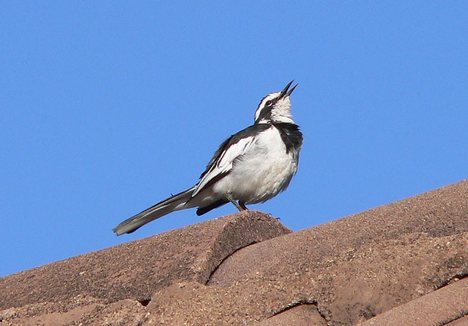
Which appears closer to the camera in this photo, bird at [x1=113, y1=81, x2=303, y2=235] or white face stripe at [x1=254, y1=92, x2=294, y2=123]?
bird at [x1=113, y1=81, x2=303, y2=235]

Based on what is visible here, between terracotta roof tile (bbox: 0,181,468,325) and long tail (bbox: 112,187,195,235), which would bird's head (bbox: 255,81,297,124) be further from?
terracotta roof tile (bbox: 0,181,468,325)

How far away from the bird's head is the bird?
0.42 meters

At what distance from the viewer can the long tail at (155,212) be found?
8.22 meters

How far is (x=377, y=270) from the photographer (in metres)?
3.71

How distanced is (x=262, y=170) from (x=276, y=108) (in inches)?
40.0

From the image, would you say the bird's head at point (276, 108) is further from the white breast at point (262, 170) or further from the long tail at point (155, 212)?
the long tail at point (155, 212)

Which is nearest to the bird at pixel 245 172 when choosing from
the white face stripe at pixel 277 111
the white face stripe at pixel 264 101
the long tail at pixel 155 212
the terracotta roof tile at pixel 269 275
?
the long tail at pixel 155 212

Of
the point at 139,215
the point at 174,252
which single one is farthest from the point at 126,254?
the point at 139,215

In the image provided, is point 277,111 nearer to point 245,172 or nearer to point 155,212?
point 245,172

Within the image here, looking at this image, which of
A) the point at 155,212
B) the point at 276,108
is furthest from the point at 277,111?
the point at 155,212

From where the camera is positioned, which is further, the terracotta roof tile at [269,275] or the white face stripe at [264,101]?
the white face stripe at [264,101]

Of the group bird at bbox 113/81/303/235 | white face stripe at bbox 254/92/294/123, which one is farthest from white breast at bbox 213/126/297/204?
white face stripe at bbox 254/92/294/123

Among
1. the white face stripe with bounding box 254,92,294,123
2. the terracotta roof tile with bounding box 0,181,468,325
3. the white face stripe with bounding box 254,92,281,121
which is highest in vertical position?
the white face stripe with bounding box 254,92,281,121

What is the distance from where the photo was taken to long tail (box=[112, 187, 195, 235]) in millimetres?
8219
